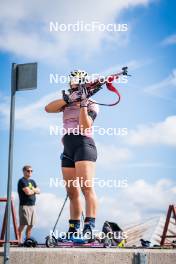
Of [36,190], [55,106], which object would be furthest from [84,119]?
[36,190]

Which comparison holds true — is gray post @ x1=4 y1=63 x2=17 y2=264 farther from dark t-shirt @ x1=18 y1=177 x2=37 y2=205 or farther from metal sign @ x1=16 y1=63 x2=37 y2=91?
dark t-shirt @ x1=18 y1=177 x2=37 y2=205

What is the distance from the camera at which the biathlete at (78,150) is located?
7.91m

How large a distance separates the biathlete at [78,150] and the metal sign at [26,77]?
105 centimetres

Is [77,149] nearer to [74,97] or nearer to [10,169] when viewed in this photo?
[74,97]

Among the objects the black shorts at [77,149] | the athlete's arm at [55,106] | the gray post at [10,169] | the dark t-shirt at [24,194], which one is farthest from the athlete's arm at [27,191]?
the gray post at [10,169]

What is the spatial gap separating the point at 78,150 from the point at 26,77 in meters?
1.52

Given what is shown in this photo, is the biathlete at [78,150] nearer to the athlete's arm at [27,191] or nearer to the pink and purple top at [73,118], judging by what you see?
the pink and purple top at [73,118]

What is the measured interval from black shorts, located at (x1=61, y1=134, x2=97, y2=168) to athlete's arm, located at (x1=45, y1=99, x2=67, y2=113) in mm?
482

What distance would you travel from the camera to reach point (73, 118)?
8.17m

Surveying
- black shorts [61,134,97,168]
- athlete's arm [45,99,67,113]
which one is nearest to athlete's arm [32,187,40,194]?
black shorts [61,134,97,168]

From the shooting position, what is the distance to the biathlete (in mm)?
7906

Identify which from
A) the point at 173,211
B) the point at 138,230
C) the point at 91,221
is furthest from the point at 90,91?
the point at 138,230

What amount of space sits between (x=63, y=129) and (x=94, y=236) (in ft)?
6.01

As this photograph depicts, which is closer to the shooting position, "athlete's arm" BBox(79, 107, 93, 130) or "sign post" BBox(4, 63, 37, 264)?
"sign post" BBox(4, 63, 37, 264)
